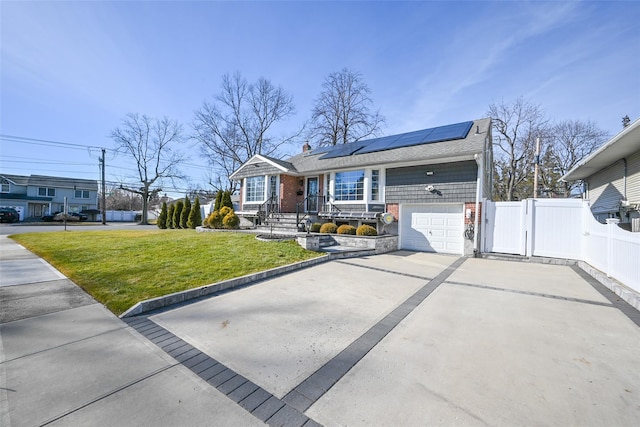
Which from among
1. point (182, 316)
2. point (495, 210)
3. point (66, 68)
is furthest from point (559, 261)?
point (66, 68)

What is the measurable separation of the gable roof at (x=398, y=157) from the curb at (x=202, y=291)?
21.7 feet

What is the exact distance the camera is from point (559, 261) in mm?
8148

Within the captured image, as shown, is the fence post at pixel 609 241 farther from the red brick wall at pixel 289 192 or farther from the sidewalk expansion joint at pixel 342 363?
the red brick wall at pixel 289 192

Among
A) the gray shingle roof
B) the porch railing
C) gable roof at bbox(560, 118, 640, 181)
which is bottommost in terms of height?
the porch railing

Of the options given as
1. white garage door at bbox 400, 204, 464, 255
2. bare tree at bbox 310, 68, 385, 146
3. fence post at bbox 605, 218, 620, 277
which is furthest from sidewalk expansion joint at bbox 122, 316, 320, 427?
bare tree at bbox 310, 68, 385, 146

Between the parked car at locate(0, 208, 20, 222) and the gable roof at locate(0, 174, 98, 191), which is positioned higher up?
the gable roof at locate(0, 174, 98, 191)

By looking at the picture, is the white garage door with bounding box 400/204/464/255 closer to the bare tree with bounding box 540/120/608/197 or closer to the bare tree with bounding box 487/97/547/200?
the bare tree with bounding box 487/97/547/200

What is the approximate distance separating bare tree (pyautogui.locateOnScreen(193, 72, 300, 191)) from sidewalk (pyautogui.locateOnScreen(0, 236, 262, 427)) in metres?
25.0

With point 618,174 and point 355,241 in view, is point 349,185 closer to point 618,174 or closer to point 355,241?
point 355,241

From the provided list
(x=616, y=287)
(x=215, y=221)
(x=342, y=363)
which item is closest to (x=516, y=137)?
(x=616, y=287)

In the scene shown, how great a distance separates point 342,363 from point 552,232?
9487 millimetres

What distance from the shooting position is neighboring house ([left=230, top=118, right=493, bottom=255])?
980 centimetres

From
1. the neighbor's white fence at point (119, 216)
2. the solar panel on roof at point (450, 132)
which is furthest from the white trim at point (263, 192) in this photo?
the neighbor's white fence at point (119, 216)

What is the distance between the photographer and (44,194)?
35.1 m
